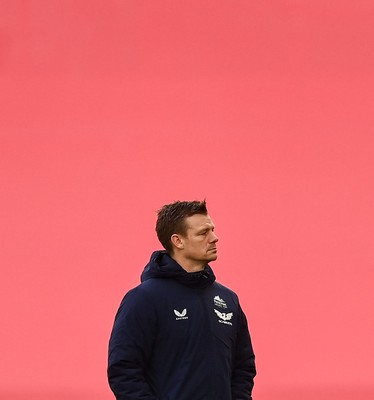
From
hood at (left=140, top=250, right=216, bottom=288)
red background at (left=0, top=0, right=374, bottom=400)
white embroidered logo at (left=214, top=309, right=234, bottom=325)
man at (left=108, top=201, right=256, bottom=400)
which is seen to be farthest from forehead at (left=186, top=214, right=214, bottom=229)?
red background at (left=0, top=0, right=374, bottom=400)

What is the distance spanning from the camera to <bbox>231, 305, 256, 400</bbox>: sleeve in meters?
2.52

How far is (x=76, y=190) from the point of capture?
4.00m

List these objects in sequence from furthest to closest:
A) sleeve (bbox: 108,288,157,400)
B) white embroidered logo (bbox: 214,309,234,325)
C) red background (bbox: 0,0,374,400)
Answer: red background (bbox: 0,0,374,400)
white embroidered logo (bbox: 214,309,234,325)
sleeve (bbox: 108,288,157,400)

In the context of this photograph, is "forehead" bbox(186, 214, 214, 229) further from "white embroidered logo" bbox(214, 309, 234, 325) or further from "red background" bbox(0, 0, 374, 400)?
"red background" bbox(0, 0, 374, 400)

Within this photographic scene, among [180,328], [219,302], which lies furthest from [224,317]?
[180,328]

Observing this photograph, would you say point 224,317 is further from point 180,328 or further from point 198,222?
point 198,222

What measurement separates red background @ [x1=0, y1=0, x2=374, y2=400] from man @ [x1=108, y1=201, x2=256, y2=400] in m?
1.40

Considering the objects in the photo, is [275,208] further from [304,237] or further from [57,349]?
[57,349]

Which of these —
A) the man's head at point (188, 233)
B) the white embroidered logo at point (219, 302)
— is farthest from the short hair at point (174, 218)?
the white embroidered logo at point (219, 302)

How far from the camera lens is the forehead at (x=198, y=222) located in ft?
8.13

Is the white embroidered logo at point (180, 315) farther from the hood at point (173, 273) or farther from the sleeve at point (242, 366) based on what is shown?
the sleeve at point (242, 366)

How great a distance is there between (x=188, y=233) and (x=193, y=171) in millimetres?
1533

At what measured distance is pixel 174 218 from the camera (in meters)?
2.50

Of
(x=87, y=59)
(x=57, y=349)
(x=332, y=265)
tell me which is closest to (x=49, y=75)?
(x=87, y=59)
